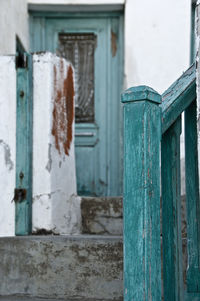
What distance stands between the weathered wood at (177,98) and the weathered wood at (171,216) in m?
0.09

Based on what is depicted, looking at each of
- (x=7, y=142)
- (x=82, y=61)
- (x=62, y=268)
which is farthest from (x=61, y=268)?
(x=82, y=61)

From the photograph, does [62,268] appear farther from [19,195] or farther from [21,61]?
[21,61]

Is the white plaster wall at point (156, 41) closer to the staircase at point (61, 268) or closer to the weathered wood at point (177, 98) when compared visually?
the staircase at point (61, 268)

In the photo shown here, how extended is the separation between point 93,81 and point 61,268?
9.31 ft

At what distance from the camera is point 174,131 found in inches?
74.9

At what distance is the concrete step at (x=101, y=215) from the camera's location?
10.8 ft

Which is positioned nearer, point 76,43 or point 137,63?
point 137,63

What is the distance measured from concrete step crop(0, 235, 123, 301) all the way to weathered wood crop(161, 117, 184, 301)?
1.69 ft

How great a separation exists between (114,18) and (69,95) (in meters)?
1.87

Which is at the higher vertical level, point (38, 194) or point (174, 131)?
point (174, 131)

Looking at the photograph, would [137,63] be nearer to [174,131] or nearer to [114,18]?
[114,18]

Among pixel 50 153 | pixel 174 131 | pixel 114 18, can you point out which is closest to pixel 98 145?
pixel 114 18

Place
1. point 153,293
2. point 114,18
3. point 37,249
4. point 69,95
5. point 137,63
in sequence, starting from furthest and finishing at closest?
point 114,18 → point 137,63 → point 69,95 → point 37,249 → point 153,293

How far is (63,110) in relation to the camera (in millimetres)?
3197
